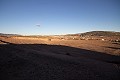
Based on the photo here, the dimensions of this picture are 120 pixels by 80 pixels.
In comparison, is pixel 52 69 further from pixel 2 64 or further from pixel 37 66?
pixel 2 64

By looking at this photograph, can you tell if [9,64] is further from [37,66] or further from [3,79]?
[3,79]

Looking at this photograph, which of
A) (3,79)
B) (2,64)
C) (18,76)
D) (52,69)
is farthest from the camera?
(2,64)

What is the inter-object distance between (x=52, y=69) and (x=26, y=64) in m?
2.34

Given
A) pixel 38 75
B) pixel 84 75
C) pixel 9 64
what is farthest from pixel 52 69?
pixel 9 64

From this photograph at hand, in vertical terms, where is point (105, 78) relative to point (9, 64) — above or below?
below

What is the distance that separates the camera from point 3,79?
877cm

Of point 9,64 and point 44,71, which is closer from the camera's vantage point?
point 44,71

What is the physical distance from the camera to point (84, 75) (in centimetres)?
1014

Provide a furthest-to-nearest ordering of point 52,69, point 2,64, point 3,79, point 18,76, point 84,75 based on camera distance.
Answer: point 2,64 → point 52,69 → point 84,75 → point 18,76 → point 3,79

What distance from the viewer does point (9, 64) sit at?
39.3ft

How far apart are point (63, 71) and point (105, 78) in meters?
2.81

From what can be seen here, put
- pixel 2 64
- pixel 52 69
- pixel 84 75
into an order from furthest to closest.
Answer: pixel 2 64, pixel 52 69, pixel 84 75

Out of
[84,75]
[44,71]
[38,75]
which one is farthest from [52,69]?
[84,75]

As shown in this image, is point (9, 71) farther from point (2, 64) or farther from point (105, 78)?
point (105, 78)
